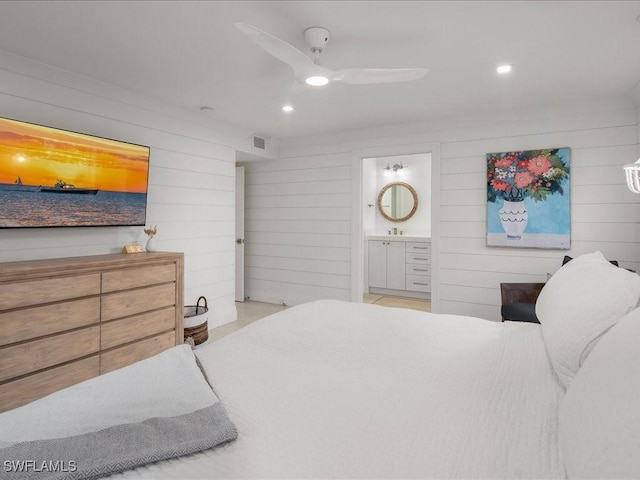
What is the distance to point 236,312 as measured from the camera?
4.90 meters

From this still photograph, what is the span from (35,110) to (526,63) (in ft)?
12.2

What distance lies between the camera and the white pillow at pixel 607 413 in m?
0.64

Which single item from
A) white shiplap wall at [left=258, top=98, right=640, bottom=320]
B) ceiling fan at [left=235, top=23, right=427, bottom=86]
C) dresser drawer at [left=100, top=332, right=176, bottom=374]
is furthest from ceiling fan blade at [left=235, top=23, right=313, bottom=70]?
white shiplap wall at [left=258, top=98, right=640, bottom=320]

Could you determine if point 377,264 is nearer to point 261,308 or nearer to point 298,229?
point 298,229

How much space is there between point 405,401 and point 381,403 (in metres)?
0.07

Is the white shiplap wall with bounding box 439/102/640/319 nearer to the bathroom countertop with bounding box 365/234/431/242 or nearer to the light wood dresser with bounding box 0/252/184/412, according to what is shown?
→ the bathroom countertop with bounding box 365/234/431/242

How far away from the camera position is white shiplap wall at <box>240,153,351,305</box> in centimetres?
508

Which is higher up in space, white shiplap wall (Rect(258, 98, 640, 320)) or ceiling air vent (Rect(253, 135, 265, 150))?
ceiling air vent (Rect(253, 135, 265, 150))

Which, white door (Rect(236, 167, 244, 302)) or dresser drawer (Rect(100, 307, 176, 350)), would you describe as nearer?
dresser drawer (Rect(100, 307, 176, 350))

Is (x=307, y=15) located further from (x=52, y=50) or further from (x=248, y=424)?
(x=248, y=424)

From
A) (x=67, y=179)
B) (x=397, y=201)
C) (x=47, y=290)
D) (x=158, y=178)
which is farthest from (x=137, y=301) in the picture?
(x=397, y=201)

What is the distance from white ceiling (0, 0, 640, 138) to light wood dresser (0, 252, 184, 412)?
4.93ft

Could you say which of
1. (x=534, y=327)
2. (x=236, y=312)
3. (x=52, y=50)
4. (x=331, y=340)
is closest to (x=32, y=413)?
(x=331, y=340)

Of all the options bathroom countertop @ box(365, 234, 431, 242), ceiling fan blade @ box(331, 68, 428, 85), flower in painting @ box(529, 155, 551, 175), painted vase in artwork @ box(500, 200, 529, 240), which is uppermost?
ceiling fan blade @ box(331, 68, 428, 85)
